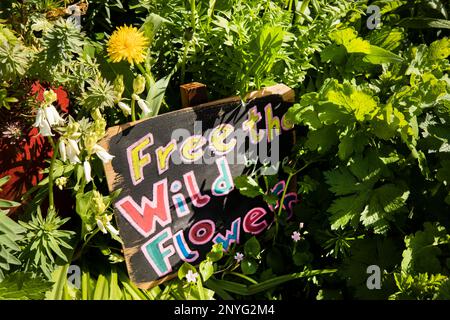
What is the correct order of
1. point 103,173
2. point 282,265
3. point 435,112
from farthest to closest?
point 282,265 → point 435,112 → point 103,173

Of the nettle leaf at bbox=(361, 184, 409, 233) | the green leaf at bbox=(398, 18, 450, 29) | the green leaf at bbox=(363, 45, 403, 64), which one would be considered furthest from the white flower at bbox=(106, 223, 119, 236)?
the green leaf at bbox=(398, 18, 450, 29)

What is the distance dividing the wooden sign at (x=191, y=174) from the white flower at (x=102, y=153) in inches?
2.5

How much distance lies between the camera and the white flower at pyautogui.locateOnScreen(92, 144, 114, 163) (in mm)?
1396

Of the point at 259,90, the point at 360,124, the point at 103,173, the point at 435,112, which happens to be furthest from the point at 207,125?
the point at 435,112

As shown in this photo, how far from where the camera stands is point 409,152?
175cm

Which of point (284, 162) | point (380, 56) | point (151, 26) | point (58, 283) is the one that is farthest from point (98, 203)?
point (380, 56)

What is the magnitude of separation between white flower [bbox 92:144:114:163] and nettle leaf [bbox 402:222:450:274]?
2.72 ft

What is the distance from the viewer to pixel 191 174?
64.6 inches

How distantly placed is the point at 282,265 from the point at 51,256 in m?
0.71

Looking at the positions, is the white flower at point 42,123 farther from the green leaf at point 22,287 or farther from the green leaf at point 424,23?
the green leaf at point 424,23

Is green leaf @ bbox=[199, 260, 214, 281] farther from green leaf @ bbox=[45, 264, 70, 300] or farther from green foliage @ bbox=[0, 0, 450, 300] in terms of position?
green leaf @ bbox=[45, 264, 70, 300]

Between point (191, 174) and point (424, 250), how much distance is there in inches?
26.6
